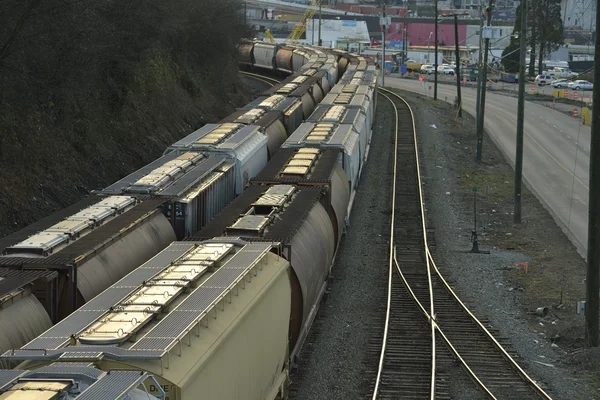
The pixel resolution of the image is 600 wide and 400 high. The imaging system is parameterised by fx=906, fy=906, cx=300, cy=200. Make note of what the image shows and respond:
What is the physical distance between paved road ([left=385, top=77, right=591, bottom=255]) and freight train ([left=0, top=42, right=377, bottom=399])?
1217 cm

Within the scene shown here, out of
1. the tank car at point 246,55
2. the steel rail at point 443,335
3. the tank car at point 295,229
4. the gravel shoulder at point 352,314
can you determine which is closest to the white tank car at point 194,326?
the tank car at point 295,229

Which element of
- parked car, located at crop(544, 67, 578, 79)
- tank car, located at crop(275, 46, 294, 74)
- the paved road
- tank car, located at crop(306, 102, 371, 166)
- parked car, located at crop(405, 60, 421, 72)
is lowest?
the paved road

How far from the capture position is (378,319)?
2195 cm

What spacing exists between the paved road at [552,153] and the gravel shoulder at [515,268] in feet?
3.13

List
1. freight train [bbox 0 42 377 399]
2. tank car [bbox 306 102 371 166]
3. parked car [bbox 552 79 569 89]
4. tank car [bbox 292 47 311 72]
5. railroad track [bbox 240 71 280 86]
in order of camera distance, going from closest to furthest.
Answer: freight train [bbox 0 42 377 399]
tank car [bbox 306 102 371 166]
tank car [bbox 292 47 311 72]
railroad track [bbox 240 71 280 86]
parked car [bbox 552 79 569 89]

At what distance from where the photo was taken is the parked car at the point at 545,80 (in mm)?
94000

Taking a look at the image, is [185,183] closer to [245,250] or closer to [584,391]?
[245,250]

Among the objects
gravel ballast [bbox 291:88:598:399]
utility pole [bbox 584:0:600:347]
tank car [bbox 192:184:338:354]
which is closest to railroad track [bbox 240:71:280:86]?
gravel ballast [bbox 291:88:598:399]

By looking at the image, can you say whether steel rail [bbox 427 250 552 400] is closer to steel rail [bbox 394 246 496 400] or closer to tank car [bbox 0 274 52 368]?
steel rail [bbox 394 246 496 400]

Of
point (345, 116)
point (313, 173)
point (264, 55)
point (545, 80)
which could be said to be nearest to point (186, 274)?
point (313, 173)

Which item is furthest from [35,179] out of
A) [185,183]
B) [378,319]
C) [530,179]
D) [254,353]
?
[530,179]

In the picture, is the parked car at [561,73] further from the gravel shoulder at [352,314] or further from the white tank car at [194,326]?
the white tank car at [194,326]

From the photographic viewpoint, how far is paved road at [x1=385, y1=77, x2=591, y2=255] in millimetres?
35500

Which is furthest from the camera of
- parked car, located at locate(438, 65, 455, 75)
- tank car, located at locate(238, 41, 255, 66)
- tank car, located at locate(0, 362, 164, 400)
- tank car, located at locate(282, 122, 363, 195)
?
parked car, located at locate(438, 65, 455, 75)
